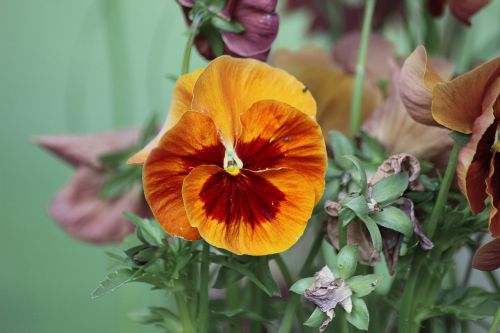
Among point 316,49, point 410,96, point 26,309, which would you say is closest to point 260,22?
point 410,96

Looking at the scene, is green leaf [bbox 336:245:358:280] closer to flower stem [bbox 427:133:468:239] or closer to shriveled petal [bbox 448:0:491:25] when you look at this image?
flower stem [bbox 427:133:468:239]

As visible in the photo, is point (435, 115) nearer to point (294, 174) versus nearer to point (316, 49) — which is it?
point (294, 174)

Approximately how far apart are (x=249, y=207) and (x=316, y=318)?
5 cm

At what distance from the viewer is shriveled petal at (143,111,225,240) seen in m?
0.31

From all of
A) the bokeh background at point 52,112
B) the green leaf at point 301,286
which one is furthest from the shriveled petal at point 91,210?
the bokeh background at point 52,112

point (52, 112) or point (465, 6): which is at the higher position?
point (465, 6)

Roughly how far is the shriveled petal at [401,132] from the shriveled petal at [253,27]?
73 mm

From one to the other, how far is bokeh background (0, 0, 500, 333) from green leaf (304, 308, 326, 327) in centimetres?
98

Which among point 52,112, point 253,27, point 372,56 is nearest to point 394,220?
point 253,27

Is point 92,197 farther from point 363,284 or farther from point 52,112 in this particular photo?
Result: point 52,112

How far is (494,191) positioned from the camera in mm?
329

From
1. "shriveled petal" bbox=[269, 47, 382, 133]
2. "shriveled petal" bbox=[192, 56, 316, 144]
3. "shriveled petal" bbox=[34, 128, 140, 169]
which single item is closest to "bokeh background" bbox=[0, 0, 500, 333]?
"shriveled petal" bbox=[34, 128, 140, 169]

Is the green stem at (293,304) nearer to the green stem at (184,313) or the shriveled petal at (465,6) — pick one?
the green stem at (184,313)

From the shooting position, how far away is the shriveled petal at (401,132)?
40 cm
